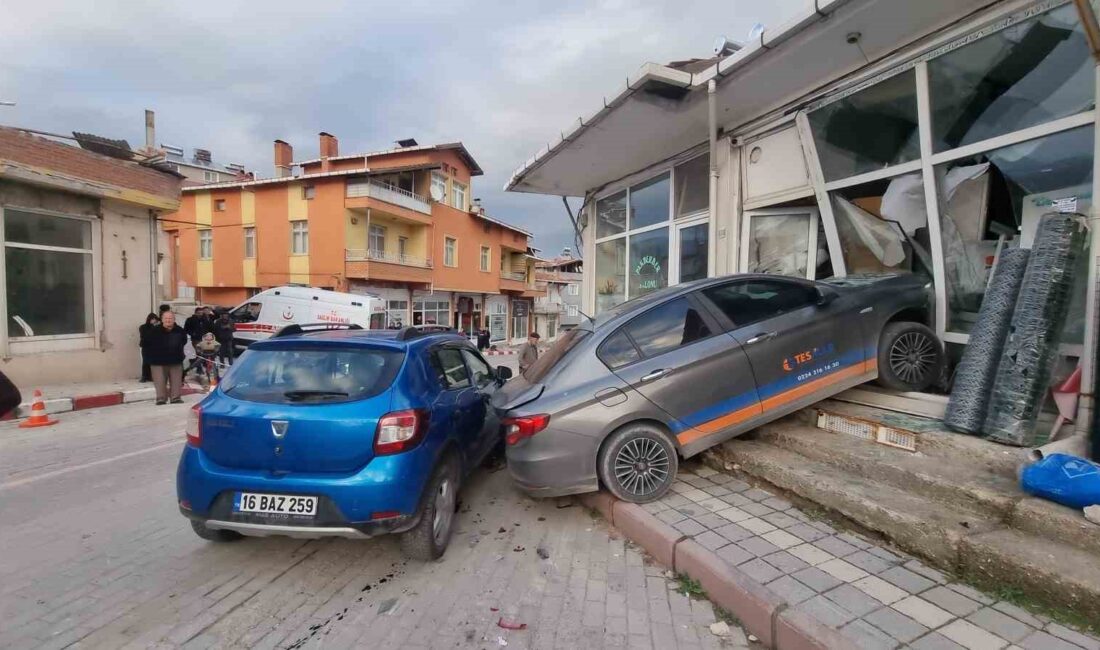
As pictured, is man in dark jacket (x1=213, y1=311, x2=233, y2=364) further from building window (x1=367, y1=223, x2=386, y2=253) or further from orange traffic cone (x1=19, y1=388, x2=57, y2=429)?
building window (x1=367, y1=223, x2=386, y2=253)

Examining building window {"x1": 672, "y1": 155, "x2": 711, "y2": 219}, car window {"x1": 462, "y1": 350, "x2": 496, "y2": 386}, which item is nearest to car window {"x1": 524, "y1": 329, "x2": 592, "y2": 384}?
car window {"x1": 462, "y1": 350, "x2": 496, "y2": 386}

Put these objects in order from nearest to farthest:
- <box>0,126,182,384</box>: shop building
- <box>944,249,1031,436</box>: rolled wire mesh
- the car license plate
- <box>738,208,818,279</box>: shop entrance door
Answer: the car license plate → <box>944,249,1031,436</box>: rolled wire mesh → <box>738,208,818,279</box>: shop entrance door → <box>0,126,182,384</box>: shop building

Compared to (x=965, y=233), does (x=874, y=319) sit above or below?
below

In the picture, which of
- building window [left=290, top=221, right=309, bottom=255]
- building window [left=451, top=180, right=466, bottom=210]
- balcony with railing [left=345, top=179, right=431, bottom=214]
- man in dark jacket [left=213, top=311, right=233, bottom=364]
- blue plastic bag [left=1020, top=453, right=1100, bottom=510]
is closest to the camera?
blue plastic bag [left=1020, top=453, right=1100, bottom=510]

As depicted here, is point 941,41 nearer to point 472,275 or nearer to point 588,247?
point 588,247

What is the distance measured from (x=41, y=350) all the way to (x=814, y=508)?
13364 mm

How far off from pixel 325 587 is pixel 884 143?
6662 mm

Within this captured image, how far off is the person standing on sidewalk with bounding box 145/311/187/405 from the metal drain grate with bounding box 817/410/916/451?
10370mm

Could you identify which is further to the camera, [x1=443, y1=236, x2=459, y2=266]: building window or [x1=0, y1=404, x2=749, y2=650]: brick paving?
[x1=443, y1=236, x2=459, y2=266]: building window

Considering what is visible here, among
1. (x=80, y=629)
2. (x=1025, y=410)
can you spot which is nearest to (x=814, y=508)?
(x=1025, y=410)

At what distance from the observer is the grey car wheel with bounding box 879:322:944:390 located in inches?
178

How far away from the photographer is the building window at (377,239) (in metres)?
25.1

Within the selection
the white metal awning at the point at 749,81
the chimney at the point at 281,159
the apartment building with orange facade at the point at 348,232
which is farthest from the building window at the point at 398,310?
the white metal awning at the point at 749,81

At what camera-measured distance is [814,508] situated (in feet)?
11.8
